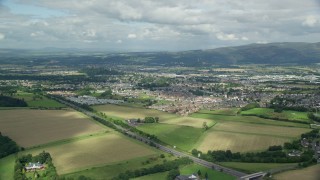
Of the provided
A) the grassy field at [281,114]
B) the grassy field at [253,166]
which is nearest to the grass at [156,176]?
the grassy field at [253,166]

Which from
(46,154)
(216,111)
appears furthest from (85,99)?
(46,154)

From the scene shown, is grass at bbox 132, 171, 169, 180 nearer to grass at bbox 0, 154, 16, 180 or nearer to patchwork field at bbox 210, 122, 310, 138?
→ grass at bbox 0, 154, 16, 180

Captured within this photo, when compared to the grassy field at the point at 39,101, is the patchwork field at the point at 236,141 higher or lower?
lower

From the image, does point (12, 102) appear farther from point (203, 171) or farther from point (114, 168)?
point (203, 171)

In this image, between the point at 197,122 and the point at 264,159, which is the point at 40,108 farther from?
the point at 264,159

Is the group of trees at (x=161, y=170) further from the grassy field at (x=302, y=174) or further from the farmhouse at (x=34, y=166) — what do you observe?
the grassy field at (x=302, y=174)

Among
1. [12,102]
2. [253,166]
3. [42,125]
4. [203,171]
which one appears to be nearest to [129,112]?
[42,125]
